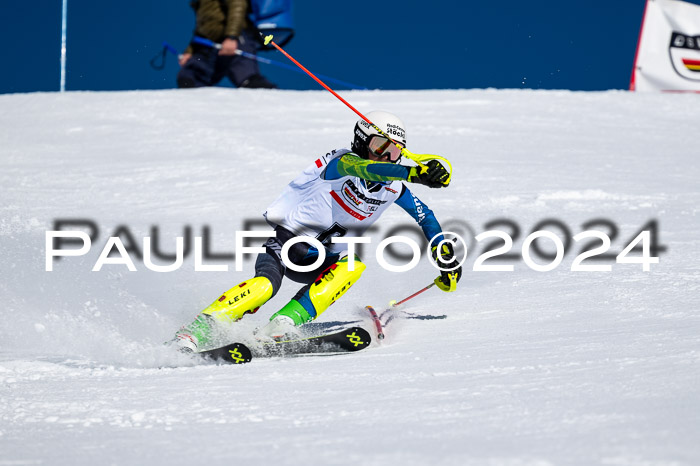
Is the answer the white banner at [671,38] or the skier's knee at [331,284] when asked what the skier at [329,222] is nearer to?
the skier's knee at [331,284]

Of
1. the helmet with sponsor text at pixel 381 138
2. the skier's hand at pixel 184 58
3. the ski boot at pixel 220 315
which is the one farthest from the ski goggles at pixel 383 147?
the skier's hand at pixel 184 58

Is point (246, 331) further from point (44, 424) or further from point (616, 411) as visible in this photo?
point (616, 411)

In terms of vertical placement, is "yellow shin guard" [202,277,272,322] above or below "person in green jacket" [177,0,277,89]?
below

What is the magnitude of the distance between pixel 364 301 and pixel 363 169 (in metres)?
1.44

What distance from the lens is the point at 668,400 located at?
7.59 feet

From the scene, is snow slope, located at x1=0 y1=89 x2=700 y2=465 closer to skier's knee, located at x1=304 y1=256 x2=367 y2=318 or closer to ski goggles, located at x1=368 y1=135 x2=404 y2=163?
skier's knee, located at x1=304 y1=256 x2=367 y2=318

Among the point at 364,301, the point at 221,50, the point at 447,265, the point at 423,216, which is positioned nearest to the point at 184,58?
the point at 221,50

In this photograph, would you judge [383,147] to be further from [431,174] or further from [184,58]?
[184,58]

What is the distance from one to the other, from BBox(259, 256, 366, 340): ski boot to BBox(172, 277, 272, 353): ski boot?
4.5 inches

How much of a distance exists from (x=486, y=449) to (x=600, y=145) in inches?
283

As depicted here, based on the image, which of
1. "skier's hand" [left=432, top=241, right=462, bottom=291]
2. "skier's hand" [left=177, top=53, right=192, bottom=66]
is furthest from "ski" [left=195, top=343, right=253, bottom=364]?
"skier's hand" [left=177, top=53, right=192, bottom=66]

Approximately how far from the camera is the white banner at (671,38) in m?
10.2

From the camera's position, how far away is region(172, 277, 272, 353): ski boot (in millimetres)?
3466

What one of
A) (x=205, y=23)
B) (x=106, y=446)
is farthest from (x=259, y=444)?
(x=205, y=23)
